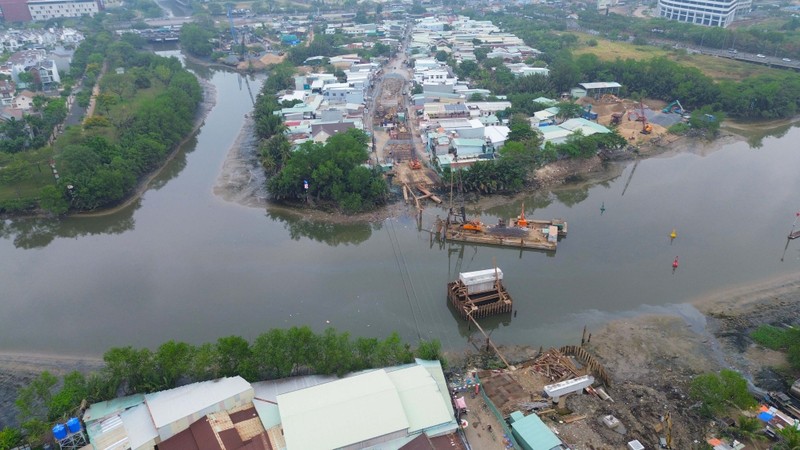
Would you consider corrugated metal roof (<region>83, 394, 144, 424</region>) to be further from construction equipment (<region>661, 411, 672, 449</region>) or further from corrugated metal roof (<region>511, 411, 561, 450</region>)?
construction equipment (<region>661, 411, 672, 449</region>)

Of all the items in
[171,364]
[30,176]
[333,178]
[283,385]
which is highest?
[333,178]

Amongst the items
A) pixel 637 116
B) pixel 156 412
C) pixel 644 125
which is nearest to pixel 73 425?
pixel 156 412

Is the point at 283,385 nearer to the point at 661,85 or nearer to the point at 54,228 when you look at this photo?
the point at 54,228

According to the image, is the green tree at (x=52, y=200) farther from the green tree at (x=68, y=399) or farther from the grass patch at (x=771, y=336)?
the grass patch at (x=771, y=336)

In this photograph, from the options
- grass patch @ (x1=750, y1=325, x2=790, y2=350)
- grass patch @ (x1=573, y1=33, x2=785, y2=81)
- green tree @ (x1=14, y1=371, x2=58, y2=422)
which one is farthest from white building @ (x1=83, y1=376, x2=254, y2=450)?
grass patch @ (x1=573, y1=33, x2=785, y2=81)

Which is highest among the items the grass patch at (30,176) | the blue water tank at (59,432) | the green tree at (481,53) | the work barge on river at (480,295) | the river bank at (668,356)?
the green tree at (481,53)

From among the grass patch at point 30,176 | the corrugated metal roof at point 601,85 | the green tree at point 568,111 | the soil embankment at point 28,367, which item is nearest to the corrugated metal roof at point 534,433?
the soil embankment at point 28,367
